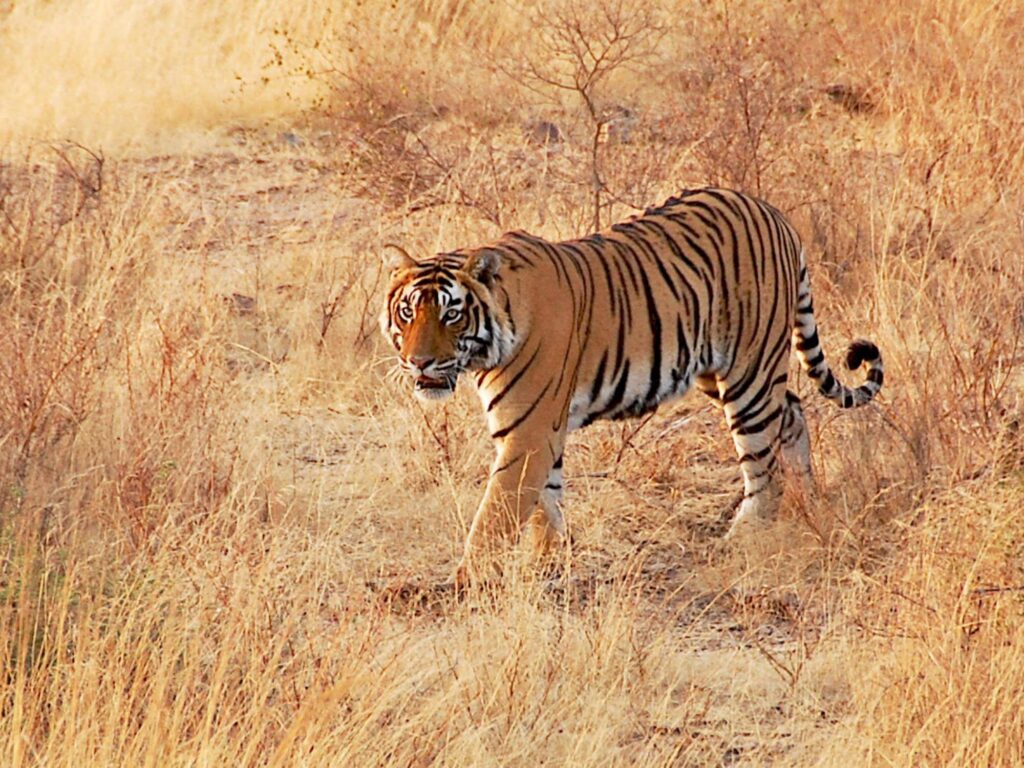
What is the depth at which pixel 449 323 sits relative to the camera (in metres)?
5.22

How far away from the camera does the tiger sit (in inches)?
206

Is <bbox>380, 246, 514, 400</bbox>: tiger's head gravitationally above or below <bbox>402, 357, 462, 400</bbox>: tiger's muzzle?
above

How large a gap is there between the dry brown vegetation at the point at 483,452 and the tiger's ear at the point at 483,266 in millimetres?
691

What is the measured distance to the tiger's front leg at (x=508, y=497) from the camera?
515 cm

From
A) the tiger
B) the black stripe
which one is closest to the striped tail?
the tiger

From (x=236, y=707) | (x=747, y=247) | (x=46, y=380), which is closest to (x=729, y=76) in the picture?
(x=747, y=247)

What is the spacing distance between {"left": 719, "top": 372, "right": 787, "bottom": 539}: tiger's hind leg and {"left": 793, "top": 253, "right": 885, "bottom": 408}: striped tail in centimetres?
18

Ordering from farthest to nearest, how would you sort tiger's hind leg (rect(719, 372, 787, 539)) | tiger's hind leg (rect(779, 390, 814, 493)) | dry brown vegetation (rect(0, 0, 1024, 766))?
1. tiger's hind leg (rect(779, 390, 814, 493))
2. tiger's hind leg (rect(719, 372, 787, 539))
3. dry brown vegetation (rect(0, 0, 1024, 766))

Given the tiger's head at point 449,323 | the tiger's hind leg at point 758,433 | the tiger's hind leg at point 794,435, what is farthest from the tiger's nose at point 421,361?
the tiger's hind leg at point 794,435

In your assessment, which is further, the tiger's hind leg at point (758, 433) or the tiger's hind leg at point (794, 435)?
the tiger's hind leg at point (794, 435)

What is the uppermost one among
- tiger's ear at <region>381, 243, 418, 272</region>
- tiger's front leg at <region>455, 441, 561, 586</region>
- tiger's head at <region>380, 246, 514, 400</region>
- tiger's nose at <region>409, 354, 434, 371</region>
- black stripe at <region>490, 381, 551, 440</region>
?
tiger's ear at <region>381, 243, 418, 272</region>

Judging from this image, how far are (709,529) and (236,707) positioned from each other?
2.41m

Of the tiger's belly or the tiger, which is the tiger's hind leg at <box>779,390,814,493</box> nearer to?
the tiger

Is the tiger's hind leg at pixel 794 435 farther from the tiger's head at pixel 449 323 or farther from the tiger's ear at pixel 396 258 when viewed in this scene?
the tiger's ear at pixel 396 258
